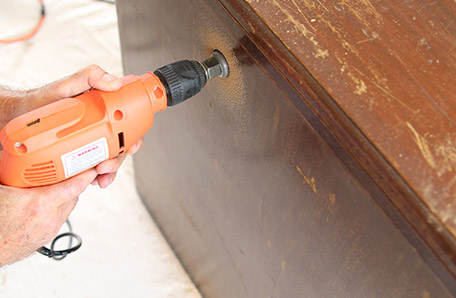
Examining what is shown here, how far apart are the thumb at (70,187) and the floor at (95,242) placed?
589mm

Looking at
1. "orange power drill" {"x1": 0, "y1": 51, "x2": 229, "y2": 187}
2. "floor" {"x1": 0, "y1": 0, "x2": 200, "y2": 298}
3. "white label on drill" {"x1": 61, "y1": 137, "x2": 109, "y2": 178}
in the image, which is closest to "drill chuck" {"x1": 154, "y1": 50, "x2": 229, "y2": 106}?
"orange power drill" {"x1": 0, "y1": 51, "x2": 229, "y2": 187}

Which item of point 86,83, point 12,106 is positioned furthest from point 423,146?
point 12,106

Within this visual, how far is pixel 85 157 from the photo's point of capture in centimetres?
55

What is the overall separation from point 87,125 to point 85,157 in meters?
0.05

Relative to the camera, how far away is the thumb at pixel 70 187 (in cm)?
59

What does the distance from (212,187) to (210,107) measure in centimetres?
17

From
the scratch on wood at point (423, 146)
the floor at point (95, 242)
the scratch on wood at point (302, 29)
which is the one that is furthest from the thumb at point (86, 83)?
the floor at point (95, 242)

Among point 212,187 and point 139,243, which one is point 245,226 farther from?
point 139,243

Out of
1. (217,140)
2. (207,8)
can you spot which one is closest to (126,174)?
(217,140)

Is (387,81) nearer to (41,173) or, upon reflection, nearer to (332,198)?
(332,198)

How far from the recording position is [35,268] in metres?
1.13

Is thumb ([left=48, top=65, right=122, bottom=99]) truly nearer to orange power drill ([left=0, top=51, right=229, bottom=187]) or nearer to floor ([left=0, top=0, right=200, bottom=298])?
orange power drill ([left=0, top=51, right=229, bottom=187])

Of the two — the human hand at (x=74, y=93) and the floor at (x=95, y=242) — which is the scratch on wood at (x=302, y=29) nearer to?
the human hand at (x=74, y=93)

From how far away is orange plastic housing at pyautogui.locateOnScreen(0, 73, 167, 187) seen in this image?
53 centimetres
